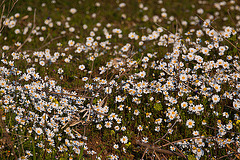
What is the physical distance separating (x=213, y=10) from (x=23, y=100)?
578 cm

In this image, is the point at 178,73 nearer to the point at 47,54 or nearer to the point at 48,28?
the point at 47,54

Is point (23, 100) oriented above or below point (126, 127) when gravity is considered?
above

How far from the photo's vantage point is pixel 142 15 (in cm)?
730

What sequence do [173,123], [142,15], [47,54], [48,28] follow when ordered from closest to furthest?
[173,123] < [47,54] < [48,28] < [142,15]

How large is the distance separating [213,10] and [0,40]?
5.61 m

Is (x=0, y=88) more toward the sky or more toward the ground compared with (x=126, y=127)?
more toward the sky

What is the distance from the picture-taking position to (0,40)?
5723mm

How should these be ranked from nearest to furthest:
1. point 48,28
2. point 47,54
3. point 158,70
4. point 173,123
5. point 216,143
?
point 216,143, point 173,123, point 158,70, point 47,54, point 48,28

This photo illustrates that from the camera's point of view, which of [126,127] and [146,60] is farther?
[146,60]

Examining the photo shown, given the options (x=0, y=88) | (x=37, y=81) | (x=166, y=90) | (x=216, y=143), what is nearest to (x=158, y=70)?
(x=166, y=90)

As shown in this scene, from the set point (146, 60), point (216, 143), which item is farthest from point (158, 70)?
point (216, 143)

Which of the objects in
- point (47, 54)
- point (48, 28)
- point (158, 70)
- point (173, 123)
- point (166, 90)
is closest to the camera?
point (173, 123)

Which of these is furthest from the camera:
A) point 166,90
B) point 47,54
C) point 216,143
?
point 47,54

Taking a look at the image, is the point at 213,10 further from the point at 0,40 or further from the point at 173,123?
the point at 0,40
